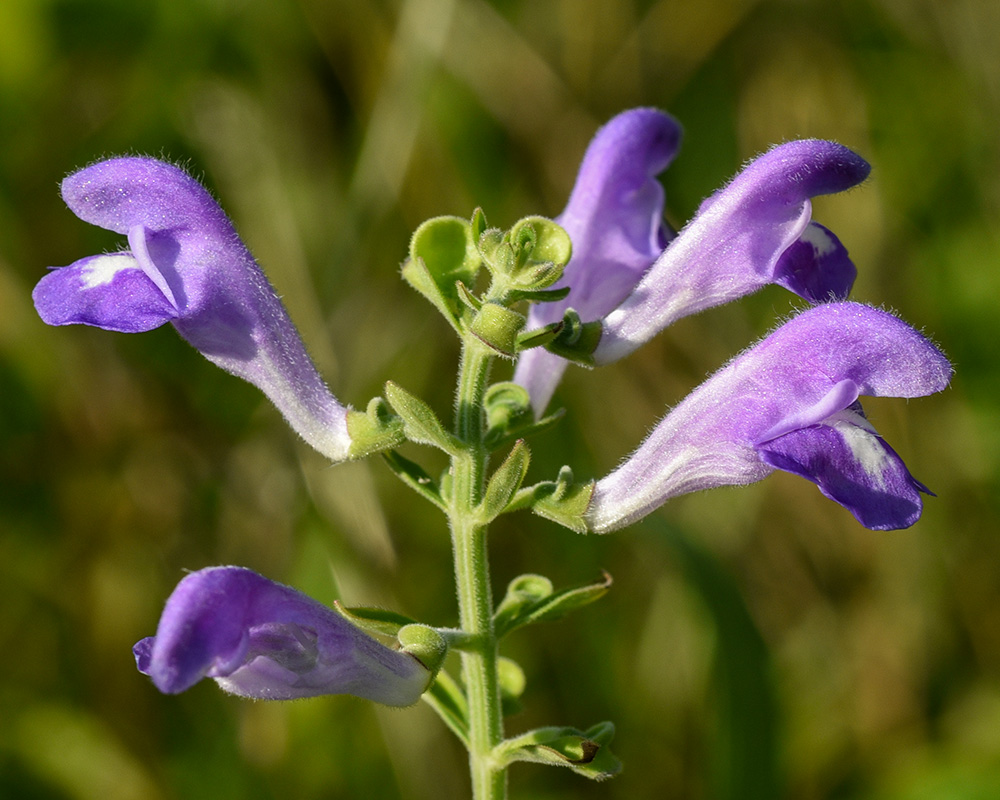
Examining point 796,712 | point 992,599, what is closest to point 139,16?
point 796,712

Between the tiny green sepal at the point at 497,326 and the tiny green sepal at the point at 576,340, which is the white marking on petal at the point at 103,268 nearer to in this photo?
the tiny green sepal at the point at 497,326

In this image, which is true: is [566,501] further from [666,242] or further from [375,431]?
[666,242]

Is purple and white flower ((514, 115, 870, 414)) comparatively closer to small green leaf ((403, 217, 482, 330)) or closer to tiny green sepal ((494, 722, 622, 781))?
small green leaf ((403, 217, 482, 330))

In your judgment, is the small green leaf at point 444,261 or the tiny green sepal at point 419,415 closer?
the tiny green sepal at point 419,415

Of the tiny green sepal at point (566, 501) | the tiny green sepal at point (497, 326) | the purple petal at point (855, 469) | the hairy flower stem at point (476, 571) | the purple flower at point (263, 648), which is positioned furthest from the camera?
the tiny green sepal at point (566, 501)

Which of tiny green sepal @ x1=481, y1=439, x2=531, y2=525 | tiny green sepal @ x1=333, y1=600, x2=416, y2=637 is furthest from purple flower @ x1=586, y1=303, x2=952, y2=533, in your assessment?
tiny green sepal @ x1=333, y1=600, x2=416, y2=637

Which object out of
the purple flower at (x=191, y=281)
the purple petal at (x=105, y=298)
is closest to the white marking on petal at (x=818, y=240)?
the purple flower at (x=191, y=281)

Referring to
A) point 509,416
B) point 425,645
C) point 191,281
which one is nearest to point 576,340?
point 509,416
